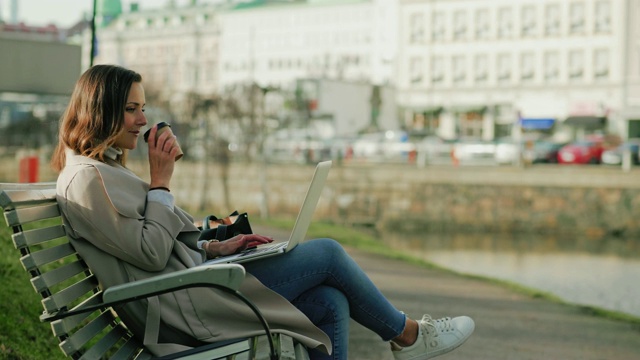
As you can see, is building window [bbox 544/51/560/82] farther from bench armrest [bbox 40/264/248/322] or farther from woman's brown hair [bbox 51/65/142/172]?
bench armrest [bbox 40/264/248/322]

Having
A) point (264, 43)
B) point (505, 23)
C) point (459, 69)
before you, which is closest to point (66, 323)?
point (505, 23)

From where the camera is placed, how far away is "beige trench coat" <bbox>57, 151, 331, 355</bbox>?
3.12m

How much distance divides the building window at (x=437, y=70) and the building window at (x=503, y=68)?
3.86 meters

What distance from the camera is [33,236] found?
3.13 metres

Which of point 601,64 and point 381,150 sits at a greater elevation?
point 601,64

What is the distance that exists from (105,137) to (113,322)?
0.58 metres

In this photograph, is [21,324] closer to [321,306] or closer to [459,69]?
[321,306]

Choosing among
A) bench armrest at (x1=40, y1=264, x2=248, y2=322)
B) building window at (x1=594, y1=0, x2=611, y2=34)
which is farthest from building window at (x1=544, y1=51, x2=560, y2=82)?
bench armrest at (x1=40, y1=264, x2=248, y2=322)

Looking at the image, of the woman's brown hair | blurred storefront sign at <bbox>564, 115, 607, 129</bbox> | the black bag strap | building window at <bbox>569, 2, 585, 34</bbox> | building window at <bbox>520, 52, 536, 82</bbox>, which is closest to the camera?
the woman's brown hair

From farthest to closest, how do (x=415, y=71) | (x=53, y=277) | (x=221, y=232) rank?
(x=415, y=71) < (x=221, y=232) < (x=53, y=277)

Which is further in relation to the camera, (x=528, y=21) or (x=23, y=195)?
(x=528, y=21)

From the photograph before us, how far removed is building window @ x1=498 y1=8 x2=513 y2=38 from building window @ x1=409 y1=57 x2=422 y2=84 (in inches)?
225

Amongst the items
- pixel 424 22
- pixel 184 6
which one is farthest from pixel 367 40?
pixel 184 6

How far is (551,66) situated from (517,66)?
7.83ft
